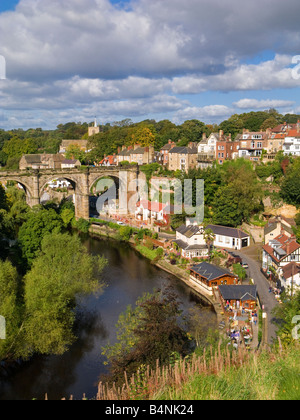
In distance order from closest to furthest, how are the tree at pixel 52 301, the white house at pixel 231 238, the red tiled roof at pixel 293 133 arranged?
the tree at pixel 52 301
the white house at pixel 231 238
the red tiled roof at pixel 293 133

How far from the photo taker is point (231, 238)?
99.3 ft

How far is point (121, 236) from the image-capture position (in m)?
36.0

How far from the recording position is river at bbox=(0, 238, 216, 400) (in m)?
14.9

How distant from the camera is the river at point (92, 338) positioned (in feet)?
48.8

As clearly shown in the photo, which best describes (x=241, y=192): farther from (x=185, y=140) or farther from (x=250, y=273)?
(x=185, y=140)

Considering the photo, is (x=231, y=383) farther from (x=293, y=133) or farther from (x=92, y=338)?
(x=293, y=133)

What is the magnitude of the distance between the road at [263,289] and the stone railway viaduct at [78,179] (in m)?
20.2

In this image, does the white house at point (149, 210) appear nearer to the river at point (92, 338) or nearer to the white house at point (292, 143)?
the river at point (92, 338)

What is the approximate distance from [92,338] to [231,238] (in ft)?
51.7

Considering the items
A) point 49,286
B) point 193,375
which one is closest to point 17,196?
point 49,286

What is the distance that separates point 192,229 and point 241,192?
696 centimetres
